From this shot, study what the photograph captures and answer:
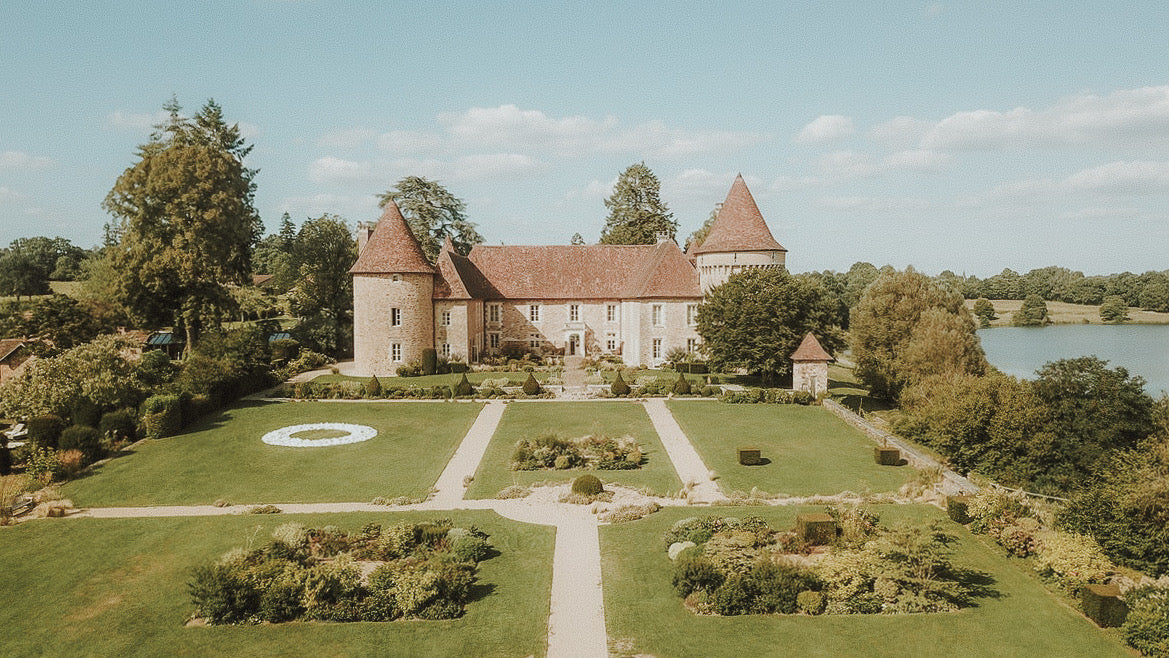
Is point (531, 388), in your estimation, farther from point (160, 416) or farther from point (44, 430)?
point (44, 430)

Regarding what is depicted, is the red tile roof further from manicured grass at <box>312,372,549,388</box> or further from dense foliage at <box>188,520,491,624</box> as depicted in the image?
dense foliage at <box>188,520,491,624</box>

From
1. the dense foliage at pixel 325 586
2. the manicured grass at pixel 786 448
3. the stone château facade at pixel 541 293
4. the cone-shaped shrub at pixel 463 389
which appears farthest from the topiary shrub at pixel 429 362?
the dense foliage at pixel 325 586

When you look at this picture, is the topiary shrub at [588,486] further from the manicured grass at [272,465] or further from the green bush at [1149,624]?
the green bush at [1149,624]

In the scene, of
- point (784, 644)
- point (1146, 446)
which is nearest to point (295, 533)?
point (784, 644)

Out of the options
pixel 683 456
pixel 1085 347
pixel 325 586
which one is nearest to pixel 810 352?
pixel 683 456

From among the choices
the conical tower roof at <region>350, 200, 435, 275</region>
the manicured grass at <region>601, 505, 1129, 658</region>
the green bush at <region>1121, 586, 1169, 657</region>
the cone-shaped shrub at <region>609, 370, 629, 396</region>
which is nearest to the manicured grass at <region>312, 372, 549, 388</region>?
the cone-shaped shrub at <region>609, 370, 629, 396</region>

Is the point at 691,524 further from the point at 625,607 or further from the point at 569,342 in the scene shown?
the point at 569,342
